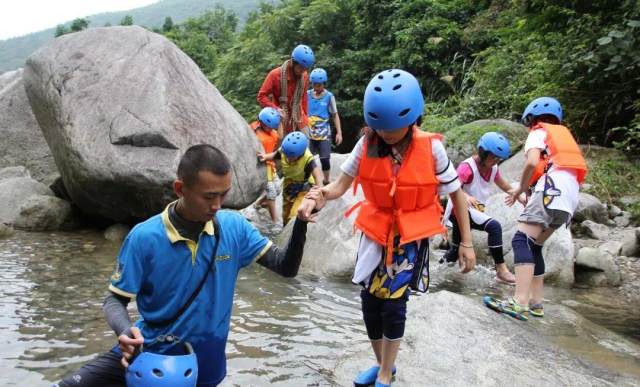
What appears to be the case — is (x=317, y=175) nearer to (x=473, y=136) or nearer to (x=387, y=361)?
(x=473, y=136)

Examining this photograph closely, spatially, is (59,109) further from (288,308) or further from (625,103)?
(625,103)

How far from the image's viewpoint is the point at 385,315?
3.38 meters

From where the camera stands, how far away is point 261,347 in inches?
173

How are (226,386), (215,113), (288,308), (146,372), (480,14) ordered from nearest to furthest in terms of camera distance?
1. (146,372)
2. (226,386)
3. (288,308)
4. (215,113)
5. (480,14)

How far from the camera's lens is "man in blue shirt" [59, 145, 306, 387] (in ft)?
8.09

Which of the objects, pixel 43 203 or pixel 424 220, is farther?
pixel 43 203

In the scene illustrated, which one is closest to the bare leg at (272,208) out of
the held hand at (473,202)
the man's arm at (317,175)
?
the man's arm at (317,175)

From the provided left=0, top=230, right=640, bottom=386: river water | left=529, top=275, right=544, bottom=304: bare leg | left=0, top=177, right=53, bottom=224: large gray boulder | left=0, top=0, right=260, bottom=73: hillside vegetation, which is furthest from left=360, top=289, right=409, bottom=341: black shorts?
left=0, top=0, right=260, bottom=73: hillside vegetation

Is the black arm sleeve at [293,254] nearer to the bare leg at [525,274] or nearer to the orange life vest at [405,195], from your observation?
the orange life vest at [405,195]

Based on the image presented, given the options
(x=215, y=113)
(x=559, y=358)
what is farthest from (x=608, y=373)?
(x=215, y=113)

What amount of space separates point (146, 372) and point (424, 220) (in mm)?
1770

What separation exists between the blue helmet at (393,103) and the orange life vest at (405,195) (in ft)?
0.58

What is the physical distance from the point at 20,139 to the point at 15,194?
256cm

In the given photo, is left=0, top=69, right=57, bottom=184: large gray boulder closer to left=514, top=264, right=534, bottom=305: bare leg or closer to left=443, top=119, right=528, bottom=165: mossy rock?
left=443, top=119, right=528, bottom=165: mossy rock
